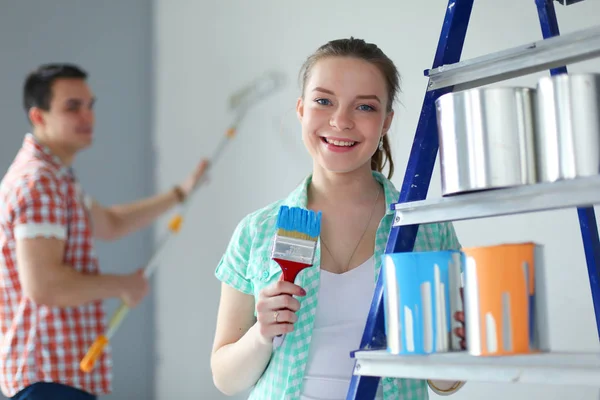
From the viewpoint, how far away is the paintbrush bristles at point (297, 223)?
3.94ft

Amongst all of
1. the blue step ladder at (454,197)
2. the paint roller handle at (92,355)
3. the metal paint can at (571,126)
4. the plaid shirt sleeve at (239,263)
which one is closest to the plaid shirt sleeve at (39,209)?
the paint roller handle at (92,355)

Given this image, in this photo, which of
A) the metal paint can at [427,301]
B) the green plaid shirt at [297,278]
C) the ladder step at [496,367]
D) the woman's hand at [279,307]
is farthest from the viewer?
the green plaid shirt at [297,278]

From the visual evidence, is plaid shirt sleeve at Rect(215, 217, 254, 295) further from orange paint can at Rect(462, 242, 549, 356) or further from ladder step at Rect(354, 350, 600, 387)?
orange paint can at Rect(462, 242, 549, 356)

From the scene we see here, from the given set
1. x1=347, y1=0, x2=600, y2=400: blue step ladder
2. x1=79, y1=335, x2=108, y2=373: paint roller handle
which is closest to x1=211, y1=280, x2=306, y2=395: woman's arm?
x1=347, y1=0, x2=600, y2=400: blue step ladder

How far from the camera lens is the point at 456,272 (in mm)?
1048

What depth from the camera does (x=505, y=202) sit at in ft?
3.24

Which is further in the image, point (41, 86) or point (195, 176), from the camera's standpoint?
point (195, 176)

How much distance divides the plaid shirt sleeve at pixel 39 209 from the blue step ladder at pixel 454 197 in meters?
1.20

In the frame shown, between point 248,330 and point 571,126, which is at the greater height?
point 571,126

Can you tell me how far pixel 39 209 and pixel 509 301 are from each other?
1.47m

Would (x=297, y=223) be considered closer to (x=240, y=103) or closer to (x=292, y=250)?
(x=292, y=250)

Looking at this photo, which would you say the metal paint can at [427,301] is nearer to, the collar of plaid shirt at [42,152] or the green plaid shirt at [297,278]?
the green plaid shirt at [297,278]

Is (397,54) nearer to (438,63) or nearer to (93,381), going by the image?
(438,63)

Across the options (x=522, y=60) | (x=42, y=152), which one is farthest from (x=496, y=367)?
(x=42, y=152)
